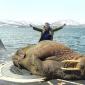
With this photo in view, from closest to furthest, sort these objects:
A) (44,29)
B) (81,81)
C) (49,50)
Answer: (81,81)
(49,50)
(44,29)

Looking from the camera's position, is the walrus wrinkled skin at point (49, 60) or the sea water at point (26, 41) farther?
the sea water at point (26, 41)

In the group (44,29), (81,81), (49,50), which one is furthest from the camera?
(44,29)

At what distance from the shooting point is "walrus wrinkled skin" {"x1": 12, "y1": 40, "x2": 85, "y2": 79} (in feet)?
46.8

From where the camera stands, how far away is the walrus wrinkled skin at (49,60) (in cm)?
1427

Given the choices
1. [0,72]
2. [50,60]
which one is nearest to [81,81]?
[50,60]

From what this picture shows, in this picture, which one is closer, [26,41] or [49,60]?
[49,60]

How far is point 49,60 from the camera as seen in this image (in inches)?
583

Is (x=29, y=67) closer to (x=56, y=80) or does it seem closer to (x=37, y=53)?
(x=37, y=53)

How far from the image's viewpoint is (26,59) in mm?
15656

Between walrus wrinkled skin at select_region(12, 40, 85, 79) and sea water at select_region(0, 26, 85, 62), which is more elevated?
walrus wrinkled skin at select_region(12, 40, 85, 79)

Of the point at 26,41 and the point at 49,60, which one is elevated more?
the point at 49,60

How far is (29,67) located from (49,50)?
126 cm

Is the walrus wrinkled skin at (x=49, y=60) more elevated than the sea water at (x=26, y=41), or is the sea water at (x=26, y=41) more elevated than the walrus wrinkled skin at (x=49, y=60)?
the walrus wrinkled skin at (x=49, y=60)

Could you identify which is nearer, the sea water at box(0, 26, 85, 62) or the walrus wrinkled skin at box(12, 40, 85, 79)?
the walrus wrinkled skin at box(12, 40, 85, 79)
